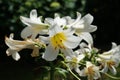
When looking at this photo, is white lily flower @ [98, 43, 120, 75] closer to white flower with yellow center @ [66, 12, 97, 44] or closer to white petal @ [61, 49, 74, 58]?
white flower with yellow center @ [66, 12, 97, 44]

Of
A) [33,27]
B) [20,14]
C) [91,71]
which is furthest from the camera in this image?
[20,14]

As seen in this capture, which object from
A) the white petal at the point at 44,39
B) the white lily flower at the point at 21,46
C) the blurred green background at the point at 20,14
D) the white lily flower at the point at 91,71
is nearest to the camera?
the white petal at the point at 44,39

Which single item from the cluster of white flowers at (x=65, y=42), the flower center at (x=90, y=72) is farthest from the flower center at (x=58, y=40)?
the flower center at (x=90, y=72)

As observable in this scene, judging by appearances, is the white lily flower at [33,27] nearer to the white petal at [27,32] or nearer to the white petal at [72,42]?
the white petal at [27,32]

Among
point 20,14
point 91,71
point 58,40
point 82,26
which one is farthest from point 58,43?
point 20,14

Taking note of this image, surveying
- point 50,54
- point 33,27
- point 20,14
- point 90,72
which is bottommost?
point 20,14

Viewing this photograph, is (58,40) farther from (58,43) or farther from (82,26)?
(82,26)

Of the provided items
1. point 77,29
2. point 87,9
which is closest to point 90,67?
point 77,29
